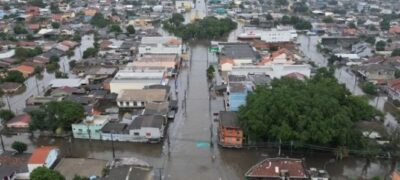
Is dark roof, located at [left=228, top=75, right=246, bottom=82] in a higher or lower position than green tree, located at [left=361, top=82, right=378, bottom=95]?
higher

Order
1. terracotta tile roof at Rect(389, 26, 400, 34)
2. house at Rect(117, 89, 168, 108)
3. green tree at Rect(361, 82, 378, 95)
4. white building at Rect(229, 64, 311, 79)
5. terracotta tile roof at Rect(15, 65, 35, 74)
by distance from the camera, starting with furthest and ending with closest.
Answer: terracotta tile roof at Rect(389, 26, 400, 34)
terracotta tile roof at Rect(15, 65, 35, 74)
white building at Rect(229, 64, 311, 79)
green tree at Rect(361, 82, 378, 95)
house at Rect(117, 89, 168, 108)

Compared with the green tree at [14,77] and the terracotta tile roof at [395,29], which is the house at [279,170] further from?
the terracotta tile roof at [395,29]

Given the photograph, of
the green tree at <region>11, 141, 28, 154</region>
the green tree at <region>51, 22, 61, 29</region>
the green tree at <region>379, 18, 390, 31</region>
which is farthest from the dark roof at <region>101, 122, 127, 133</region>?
the green tree at <region>379, 18, 390, 31</region>

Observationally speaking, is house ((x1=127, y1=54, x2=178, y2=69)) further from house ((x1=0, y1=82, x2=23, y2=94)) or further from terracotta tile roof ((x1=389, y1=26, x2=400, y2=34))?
terracotta tile roof ((x1=389, y1=26, x2=400, y2=34))

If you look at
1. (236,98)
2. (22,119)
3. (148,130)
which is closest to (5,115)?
(22,119)

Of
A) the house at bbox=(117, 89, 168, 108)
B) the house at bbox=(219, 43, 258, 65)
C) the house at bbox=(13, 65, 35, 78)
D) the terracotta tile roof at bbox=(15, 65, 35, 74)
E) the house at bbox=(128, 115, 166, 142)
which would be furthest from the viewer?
the house at bbox=(219, 43, 258, 65)

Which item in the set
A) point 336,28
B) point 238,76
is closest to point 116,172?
point 238,76

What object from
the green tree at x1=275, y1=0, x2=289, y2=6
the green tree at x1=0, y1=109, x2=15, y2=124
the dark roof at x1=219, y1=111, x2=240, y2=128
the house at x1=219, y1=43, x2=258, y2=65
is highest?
the green tree at x1=275, y1=0, x2=289, y2=6
